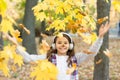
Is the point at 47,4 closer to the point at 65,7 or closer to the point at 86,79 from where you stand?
the point at 65,7

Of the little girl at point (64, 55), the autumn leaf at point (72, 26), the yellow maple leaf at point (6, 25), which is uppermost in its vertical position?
the yellow maple leaf at point (6, 25)

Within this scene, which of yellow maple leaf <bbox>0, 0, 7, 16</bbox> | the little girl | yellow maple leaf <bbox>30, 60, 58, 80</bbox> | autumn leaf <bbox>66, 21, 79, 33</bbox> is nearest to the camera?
yellow maple leaf <bbox>0, 0, 7, 16</bbox>

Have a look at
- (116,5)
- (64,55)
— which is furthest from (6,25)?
(64,55)

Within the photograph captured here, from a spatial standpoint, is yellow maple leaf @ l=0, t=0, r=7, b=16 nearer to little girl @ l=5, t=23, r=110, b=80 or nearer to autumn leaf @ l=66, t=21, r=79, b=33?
little girl @ l=5, t=23, r=110, b=80

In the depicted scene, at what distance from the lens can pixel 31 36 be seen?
48.0 feet

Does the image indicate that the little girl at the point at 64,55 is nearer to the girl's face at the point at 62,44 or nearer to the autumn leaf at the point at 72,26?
the girl's face at the point at 62,44

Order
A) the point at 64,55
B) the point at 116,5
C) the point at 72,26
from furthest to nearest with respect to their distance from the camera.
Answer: the point at 72,26, the point at 64,55, the point at 116,5

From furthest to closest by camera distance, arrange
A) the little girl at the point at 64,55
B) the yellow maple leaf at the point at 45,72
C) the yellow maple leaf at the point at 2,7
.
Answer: the little girl at the point at 64,55
the yellow maple leaf at the point at 45,72
the yellow maple leaf at the point at 2,7

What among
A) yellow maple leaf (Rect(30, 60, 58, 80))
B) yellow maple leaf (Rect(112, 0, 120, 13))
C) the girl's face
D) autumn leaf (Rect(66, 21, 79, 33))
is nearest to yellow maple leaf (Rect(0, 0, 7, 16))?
yellow maple leaf (Rect(30, 60, 58, 80))

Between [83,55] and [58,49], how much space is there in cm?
35

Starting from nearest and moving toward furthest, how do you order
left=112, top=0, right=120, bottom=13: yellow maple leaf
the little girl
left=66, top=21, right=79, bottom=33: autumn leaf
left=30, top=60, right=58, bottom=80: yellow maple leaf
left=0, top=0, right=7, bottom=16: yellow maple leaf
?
left=0, top=0, right=7, bottom=16: yellow maple leaf → left=30, top=60, right=58, bottom=80: yellow maple leaf → left=112, top=0, right=120, bottom=13: yellow maple leaf → the little girl → left=66, top=21, right=79, bottom=33: autumn leaf

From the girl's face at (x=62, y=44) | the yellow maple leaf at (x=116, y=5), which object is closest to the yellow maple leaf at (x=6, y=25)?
the yellow maple leaf at (x=116, y=5)

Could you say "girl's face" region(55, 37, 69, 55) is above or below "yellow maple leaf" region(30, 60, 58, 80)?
above

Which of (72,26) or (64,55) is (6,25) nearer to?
(64,55)
